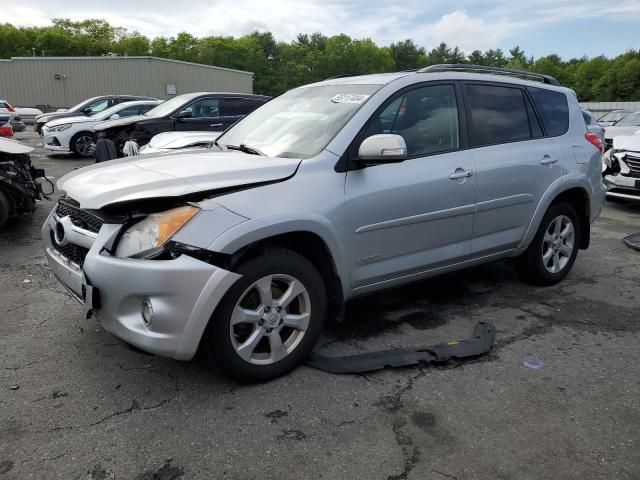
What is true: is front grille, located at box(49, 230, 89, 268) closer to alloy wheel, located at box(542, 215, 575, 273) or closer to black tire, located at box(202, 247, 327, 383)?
black tire, located at box(202, 247, 327, 383)

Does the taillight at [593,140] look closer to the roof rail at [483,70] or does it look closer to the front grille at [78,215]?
the roof rail at [483,70]

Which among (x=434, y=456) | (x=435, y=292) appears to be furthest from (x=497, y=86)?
(x=434, y=456)

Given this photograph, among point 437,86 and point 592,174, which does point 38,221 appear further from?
point 592,174

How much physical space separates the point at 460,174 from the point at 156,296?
7.47 ft

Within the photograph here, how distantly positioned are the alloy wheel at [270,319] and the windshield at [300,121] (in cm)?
86

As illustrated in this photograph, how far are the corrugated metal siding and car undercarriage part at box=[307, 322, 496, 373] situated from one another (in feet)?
112

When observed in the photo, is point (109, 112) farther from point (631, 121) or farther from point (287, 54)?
point (287, 54)

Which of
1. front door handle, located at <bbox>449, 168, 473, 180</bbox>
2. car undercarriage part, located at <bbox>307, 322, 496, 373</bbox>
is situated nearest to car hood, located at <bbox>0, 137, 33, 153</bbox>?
car undercarriage part, located at <bbox>307, 322, 496, 373</bbox>

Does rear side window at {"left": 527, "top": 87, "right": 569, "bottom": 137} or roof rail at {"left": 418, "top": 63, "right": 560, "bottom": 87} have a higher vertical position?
roof rail at {"left": 418, "top": 63, "right": 560, "bottom": 87}

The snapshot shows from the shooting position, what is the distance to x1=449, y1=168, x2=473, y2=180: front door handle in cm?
380

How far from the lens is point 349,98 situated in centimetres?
372

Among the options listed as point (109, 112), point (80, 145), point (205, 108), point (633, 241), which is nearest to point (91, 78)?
point (109, 112)

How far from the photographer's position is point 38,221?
7301 millimetres

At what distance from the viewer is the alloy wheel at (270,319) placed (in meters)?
2.94
